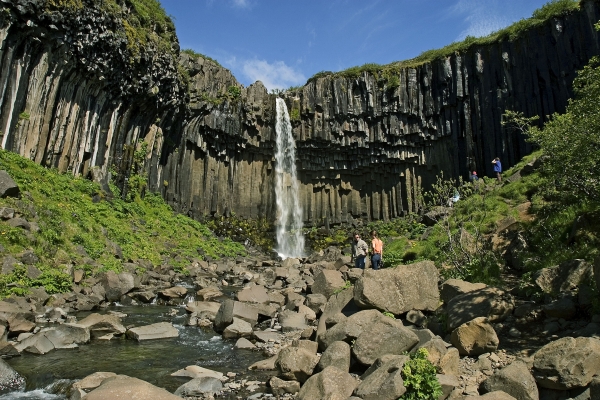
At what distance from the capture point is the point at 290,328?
1123cm

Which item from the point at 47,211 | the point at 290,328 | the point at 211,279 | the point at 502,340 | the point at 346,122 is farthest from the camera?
the point at 346,122

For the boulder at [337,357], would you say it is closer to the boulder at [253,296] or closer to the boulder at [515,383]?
the boulder at [515,383]

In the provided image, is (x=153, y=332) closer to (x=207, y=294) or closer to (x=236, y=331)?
(x=236, y=331)

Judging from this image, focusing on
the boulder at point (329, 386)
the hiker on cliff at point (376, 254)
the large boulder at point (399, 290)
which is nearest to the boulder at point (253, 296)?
the hiker on cliff at point (376, 254)

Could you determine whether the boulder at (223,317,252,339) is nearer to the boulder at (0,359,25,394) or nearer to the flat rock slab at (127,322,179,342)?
the flat rock slab at (127,322,179,342)

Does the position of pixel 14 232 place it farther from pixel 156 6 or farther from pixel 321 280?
pixel 156 6

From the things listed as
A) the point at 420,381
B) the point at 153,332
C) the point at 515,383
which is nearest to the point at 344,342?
the point at 420,381

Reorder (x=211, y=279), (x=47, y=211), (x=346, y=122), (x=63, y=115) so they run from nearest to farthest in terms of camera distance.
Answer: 1. (x=47, y=211)
2. (x=211, y=279)
3. (x=63, y=115)
4. (x=346, y=122)

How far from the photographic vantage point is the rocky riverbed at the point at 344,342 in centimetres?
A: 586

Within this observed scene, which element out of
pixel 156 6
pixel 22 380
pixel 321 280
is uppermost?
pixel 156 6

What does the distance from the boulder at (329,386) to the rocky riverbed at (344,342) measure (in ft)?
0.07

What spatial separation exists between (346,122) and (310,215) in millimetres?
8856

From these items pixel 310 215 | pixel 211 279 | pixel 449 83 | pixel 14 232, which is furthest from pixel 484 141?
pixel 14 232

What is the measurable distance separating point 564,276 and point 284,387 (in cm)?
537
